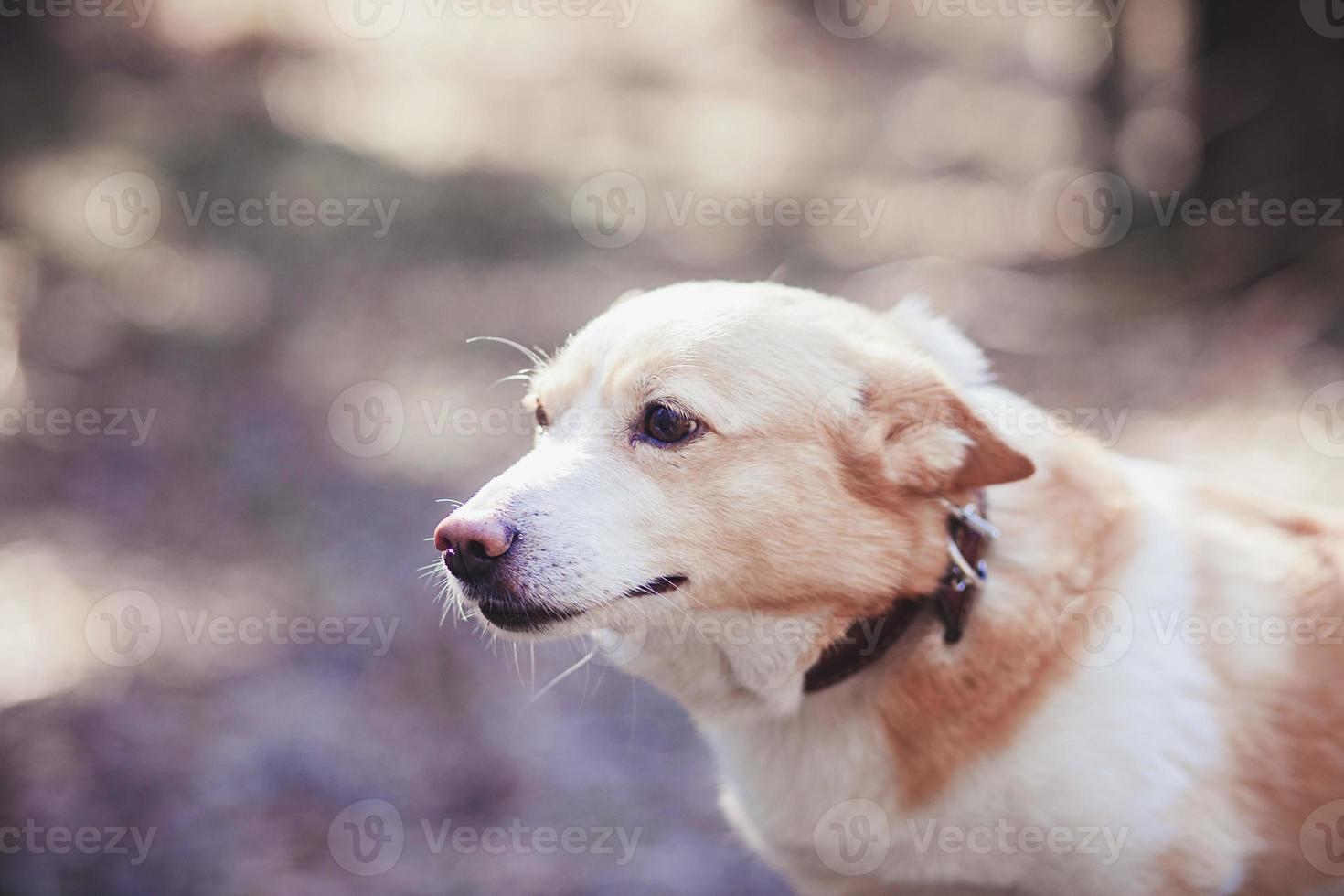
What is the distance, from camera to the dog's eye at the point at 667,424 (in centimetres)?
250

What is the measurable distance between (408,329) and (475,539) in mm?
6241

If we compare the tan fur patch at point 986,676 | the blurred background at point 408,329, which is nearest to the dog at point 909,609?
the tan fur patch at point 986,676

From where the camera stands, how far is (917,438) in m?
2.51

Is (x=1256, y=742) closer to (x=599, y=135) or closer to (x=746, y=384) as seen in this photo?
(x=746, y=384)

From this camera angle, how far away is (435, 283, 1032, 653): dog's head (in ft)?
7.97

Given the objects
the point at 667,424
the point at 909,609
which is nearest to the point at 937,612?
the point at 909,609

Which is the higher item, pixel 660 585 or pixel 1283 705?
pixel 1283 705

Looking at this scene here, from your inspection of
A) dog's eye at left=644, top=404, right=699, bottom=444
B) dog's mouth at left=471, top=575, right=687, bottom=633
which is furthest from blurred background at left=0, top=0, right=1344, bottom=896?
dog's eye at left=644, top=404, right=699, bottom=444

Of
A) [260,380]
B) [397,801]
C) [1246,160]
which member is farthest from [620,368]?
[1246,160]

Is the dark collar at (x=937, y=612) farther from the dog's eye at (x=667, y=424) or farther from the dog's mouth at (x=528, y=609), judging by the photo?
the dog's eye at (x=667, y=424)

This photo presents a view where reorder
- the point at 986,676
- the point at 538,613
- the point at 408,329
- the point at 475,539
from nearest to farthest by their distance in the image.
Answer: the point at 475,539 < the point at 538,613 < the point at 986,676 < the point at 408,329

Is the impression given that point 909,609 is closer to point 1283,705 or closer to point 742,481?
point 742,481

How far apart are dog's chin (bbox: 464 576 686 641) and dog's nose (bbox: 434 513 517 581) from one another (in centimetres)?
8

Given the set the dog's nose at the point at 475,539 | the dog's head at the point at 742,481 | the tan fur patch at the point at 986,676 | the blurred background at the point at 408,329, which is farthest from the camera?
the blurred background at the point at 408,329
